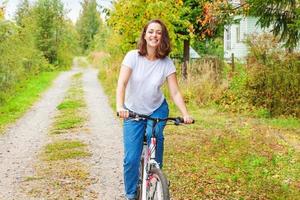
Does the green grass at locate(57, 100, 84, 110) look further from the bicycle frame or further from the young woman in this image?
the bicycle frame

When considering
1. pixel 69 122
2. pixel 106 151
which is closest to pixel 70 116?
pixel 69 122

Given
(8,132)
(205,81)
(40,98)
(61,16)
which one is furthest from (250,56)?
(61,16)

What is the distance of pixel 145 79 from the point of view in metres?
5.32

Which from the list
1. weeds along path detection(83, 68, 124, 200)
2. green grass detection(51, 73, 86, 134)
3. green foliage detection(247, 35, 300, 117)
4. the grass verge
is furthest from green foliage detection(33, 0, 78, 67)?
the grass verge

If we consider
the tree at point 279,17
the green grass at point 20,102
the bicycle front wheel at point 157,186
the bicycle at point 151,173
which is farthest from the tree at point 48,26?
the bicycle front wheel at point 157,186

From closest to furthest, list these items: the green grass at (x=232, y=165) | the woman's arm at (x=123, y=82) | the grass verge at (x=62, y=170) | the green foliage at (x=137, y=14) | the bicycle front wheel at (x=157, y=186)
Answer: the bicycle front wheel at (x=157, y=186)
the woman's arm at (x=123, y=82)
the green grass at (x=232, y=165)
the grass verge at (x=62, y=170)
the green foliage at (x=137, y=14)

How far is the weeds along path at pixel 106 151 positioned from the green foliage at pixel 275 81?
13.7ft

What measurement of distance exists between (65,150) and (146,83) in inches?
213

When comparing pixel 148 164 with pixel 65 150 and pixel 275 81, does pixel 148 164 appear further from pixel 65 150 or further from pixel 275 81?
pixel 275 81

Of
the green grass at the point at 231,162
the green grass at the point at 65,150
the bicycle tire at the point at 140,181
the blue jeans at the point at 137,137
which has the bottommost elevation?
the green grass at the point at 65,150

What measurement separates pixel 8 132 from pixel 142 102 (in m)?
8.89

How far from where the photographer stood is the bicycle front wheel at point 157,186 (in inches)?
183

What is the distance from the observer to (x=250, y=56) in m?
17.1

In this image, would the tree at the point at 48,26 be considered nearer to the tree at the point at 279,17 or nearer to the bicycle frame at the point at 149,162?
the tree at the point at 279,17
